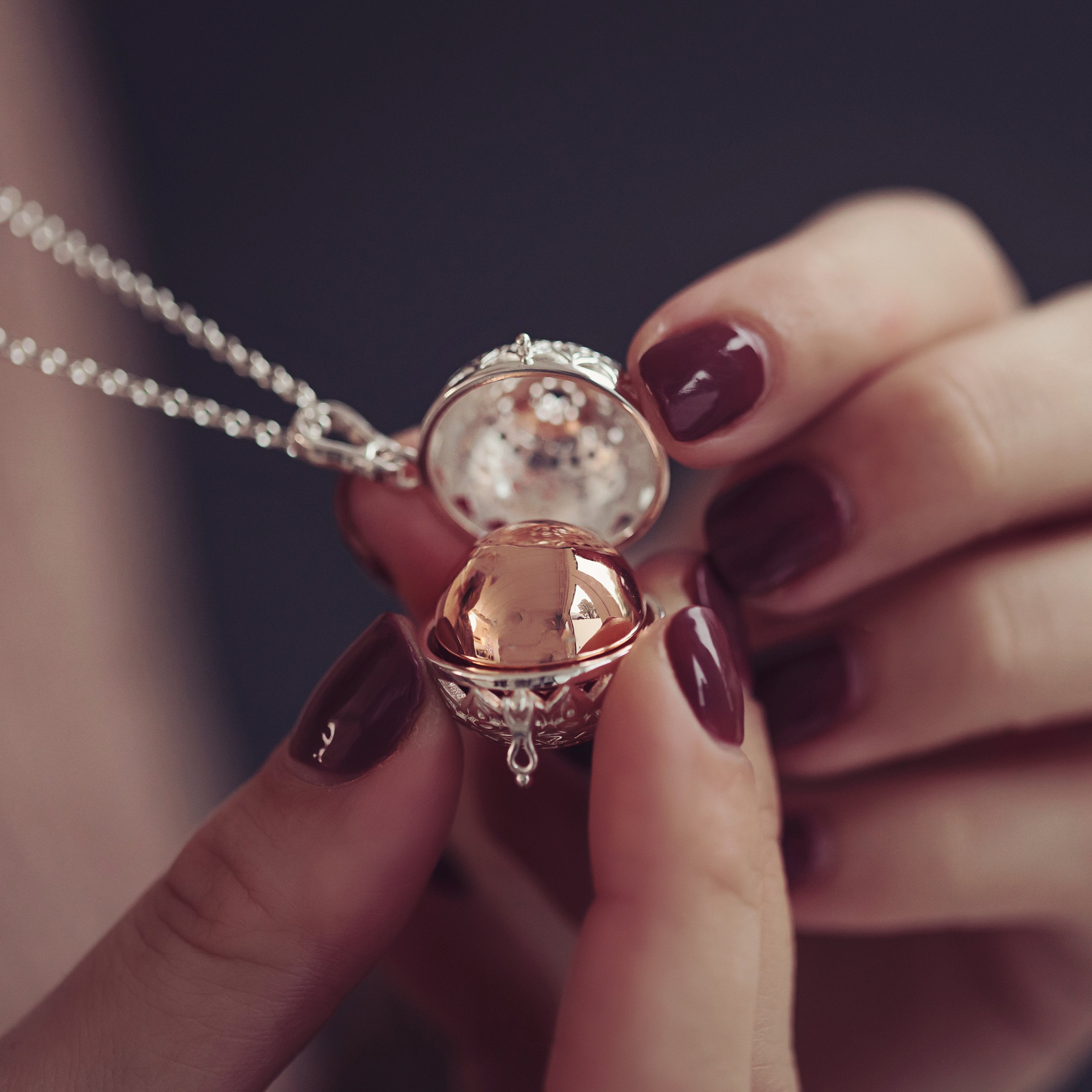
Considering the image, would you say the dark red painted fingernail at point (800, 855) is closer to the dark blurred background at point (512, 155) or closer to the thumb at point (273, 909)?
the thumb at point (273, 909)

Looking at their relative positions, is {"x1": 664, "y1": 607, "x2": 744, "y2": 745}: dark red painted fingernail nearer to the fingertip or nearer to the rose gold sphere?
the rose gold sphere

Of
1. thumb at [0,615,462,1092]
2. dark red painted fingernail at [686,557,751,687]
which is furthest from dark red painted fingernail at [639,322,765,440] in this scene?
thumb at [0,615,462,1092]

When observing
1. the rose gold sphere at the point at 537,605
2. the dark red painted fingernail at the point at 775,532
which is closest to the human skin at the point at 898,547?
the dark red painted fingernail at the point at 775,532

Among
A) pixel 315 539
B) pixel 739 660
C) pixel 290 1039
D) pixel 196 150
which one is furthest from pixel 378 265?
A: pixel 290 1039

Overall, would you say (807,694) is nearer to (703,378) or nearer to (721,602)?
(721,602)

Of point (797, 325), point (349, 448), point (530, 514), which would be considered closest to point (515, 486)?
point (530, 514)
